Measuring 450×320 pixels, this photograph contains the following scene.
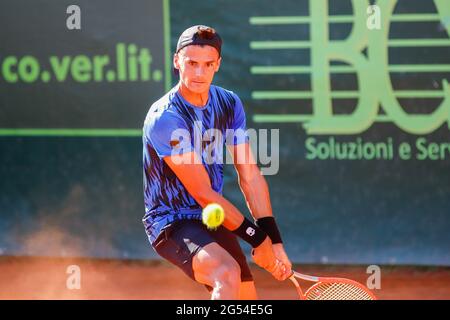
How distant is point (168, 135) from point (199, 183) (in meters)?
0.27

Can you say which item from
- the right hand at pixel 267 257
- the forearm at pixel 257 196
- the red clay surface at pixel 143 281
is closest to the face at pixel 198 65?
the forearm at pixel 257 196

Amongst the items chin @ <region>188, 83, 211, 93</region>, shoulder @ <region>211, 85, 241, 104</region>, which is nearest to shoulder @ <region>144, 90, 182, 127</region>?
chin @ <region>188, 83, 211, 93</region>

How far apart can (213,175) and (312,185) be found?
2.70 m

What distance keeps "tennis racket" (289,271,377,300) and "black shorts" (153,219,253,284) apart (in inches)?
14.1

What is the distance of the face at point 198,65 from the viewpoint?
16.3 feet

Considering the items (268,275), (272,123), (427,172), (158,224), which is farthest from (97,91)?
(158,224)

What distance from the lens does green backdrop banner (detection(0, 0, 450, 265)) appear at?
7.49 meters

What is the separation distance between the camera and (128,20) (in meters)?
7.72

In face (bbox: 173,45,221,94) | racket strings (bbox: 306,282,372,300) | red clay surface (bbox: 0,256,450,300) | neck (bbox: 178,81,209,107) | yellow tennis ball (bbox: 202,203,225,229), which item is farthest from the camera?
red clay surface (bbox: 0,256,450,300)

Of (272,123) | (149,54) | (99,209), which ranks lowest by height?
(99,209)

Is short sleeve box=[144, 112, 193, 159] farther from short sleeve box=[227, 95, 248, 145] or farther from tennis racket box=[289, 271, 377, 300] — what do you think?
tennis racket box=[289, 271, 377, 300]

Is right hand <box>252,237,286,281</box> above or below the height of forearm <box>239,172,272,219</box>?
below

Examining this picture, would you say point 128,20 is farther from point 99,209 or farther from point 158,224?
point 158,224

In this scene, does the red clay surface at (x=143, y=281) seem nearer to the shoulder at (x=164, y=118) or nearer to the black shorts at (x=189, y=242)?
the black shorts at (x=189, y=242)
